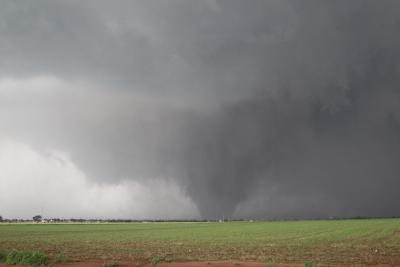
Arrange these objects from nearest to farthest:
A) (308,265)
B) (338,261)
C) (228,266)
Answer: (308,265), (228,266), (338,261)

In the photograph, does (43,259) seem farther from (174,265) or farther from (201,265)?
(201,265)

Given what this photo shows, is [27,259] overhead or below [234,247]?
below

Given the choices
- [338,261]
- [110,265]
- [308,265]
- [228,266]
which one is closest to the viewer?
[308,265]

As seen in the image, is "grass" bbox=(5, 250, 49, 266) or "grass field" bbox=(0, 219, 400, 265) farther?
"grass field" bbox=(0, 219, 400, 265)

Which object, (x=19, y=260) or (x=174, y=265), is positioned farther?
(x=19, y=260)

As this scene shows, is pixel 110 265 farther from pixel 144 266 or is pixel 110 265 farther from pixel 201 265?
pixel 201 265

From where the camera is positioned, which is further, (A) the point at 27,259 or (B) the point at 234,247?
(B) the point at 234,247

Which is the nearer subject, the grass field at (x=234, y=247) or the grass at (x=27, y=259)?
the grass at (x=27, y=259)

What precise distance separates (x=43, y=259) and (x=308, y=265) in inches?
733

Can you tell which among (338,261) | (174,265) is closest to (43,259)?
(174,265)

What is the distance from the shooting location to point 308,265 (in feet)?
69.5

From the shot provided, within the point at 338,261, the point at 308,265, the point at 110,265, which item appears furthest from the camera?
the point at 338,261

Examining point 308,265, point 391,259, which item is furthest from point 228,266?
point 391,259

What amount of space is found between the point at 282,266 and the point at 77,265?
14.1 m
